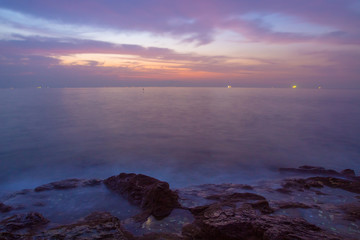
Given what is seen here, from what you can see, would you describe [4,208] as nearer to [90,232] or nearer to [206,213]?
[90,232]

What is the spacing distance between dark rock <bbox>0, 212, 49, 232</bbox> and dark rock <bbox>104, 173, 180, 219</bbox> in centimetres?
226

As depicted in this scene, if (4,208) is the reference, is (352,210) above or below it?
above

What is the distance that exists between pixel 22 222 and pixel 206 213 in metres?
4.19

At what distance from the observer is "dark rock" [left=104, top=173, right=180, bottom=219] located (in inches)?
224

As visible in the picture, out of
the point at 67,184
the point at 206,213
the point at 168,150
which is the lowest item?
the point at 168,150

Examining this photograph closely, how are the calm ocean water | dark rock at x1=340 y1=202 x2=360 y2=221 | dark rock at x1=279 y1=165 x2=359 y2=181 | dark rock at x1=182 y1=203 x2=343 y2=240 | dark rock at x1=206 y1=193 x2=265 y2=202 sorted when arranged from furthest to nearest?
the calm ocean water → dark rock at x1=279 y1=165 x2=359 y2=181 → dark rock at x1=206 y1=193 x2=265 y2=202 → dark rock at x1=340 y1=202 x2=360 y2=221 → dark rock at x1=182 y1=203 x2=343 y2=240

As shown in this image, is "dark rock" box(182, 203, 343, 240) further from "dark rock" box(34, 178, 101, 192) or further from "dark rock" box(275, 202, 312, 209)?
"dark rock" box(34, 178, 101, 192)

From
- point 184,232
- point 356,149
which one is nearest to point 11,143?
point 184,232

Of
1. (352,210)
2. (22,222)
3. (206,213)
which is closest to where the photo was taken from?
(22,222)

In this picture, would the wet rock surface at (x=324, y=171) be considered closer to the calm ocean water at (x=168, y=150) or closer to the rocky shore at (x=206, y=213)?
→ the rocky shore at (x=206, y=213)

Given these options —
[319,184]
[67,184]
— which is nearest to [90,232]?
[67,184]

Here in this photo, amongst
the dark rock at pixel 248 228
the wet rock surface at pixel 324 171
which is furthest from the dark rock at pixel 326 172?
the dark rock at pixel 248 228

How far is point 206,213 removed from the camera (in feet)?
17.7

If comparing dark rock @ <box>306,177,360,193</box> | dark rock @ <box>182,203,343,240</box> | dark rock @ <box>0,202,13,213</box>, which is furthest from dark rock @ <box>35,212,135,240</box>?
dark rock @ <box>306,177,360,193</box>
